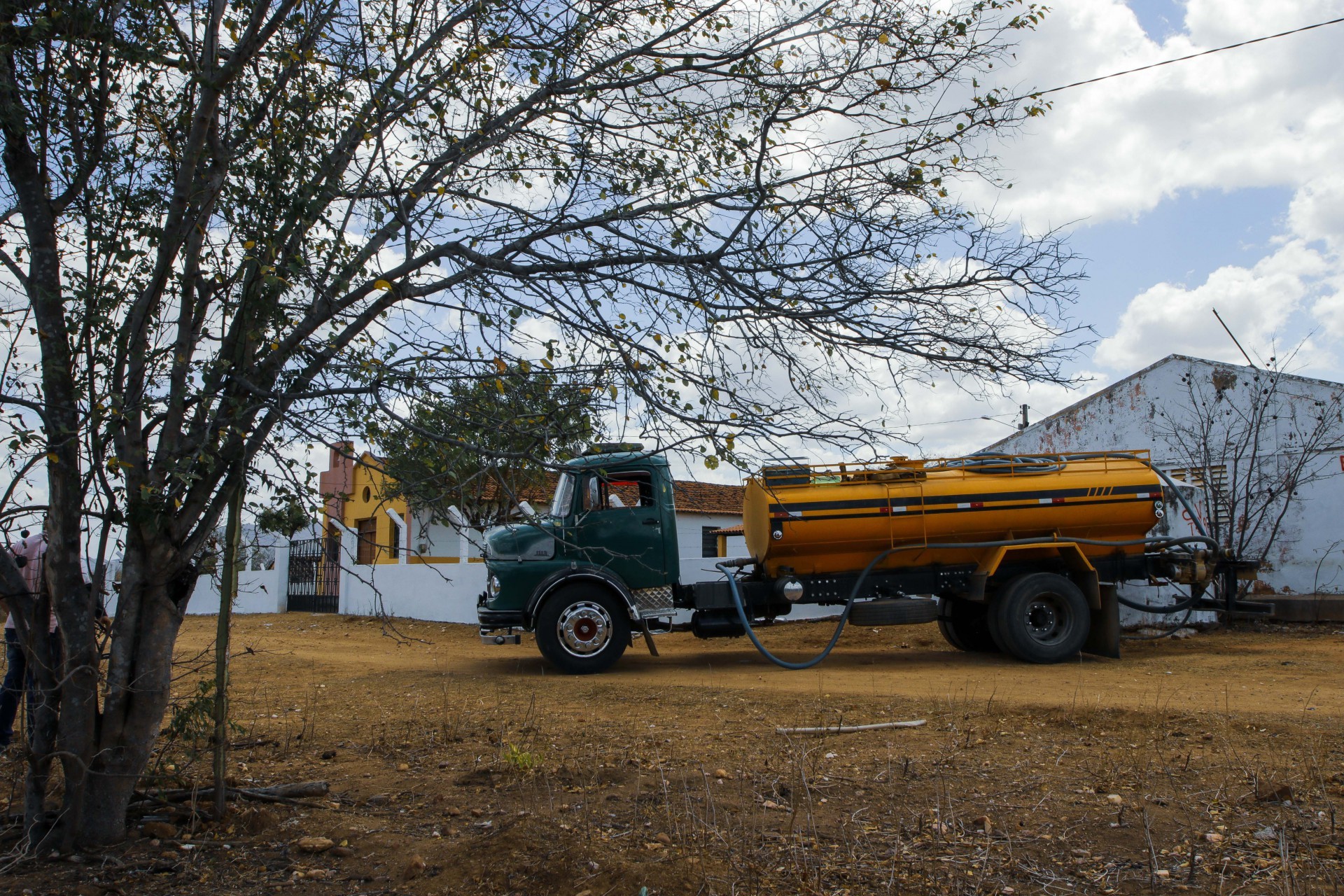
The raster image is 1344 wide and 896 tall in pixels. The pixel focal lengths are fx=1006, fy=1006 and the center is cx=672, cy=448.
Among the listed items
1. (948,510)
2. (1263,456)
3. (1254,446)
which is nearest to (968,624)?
(948,510)

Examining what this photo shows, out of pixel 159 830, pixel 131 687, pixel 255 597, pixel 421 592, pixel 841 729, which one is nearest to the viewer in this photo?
pixel 131 687

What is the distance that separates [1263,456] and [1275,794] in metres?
13.6

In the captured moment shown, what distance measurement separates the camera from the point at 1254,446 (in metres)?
16.1

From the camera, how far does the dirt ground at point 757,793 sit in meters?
4.10

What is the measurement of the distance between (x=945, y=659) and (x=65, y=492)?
9.88 meters

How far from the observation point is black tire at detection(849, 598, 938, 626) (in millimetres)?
10945

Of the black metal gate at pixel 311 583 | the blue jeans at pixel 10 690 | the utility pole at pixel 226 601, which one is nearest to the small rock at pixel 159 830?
the utility pole at pixel 226 601

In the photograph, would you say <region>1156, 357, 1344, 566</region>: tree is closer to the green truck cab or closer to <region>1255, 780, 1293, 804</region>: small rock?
the green truck cab

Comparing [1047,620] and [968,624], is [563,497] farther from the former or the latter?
[1047,620]

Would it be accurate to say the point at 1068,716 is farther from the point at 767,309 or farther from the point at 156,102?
the point at 156,102

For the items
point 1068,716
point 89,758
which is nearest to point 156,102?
point 89,758

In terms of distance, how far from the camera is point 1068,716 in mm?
7250

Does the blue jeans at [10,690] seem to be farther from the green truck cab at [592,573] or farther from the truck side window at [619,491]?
the truck side window at [619,491]

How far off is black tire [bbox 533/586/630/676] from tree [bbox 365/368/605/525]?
238 inches
